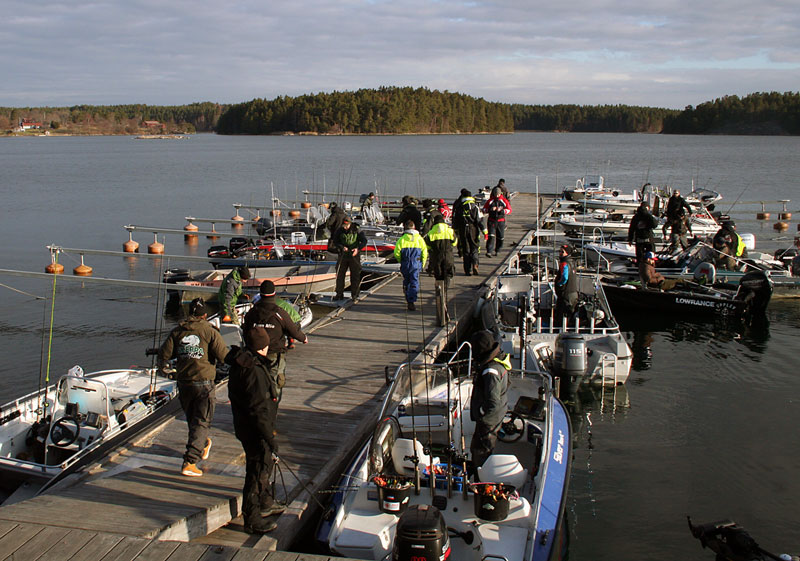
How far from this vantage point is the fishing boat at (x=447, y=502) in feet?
17.8

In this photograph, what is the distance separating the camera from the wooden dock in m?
5.27

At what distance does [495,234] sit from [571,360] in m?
7.53

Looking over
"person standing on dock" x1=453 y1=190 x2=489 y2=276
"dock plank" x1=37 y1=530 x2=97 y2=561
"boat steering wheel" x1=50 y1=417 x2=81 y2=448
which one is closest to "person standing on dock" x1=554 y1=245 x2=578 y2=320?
"person standing on dock" x1=453 y1=190 x2=489 y2=276

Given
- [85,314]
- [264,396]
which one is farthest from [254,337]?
[85,314]

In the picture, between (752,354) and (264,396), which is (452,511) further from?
(752,354)

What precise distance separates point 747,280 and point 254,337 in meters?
13.2

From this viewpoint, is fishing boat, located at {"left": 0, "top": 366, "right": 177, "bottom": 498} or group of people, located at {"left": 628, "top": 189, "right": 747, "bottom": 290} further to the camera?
group of people, located at {"left": 628, "top": 189, "right": 747, "bottom": 290}

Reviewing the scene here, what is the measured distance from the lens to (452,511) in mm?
5875

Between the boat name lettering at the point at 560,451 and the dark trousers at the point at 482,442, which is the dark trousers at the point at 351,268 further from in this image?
the dark trousers at the point at 482,442

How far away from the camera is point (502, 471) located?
245 inches

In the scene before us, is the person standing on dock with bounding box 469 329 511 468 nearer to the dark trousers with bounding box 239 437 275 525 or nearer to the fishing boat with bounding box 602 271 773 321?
the dark trousers with bounding box 239 437 275 525

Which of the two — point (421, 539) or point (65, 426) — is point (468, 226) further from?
point (421, 539)

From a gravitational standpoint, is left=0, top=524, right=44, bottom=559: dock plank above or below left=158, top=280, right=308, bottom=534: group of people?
below

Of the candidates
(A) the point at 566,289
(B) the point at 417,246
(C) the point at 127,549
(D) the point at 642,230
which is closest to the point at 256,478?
(C) the point at 127,549
